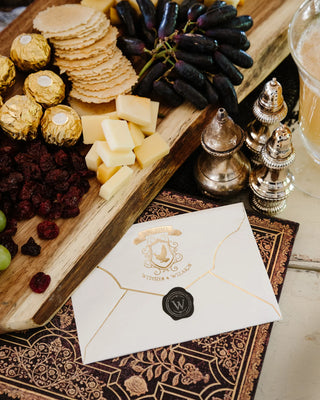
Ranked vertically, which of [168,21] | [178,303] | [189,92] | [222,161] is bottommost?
[178,303]

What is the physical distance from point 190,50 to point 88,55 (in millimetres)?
215

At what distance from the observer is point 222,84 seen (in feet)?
3.24

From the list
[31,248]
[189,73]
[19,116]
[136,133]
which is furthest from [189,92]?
[31,248]

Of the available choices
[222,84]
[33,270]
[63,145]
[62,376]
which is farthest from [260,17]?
[62,376]

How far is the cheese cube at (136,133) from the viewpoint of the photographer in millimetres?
958

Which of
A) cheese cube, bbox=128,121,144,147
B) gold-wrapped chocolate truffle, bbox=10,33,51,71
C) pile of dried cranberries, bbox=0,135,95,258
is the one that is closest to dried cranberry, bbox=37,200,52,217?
pile of dried cranberries, bbox=0,135,95,258

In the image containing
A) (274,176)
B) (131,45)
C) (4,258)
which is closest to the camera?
(4,258)

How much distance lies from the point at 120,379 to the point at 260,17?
0.90 metres

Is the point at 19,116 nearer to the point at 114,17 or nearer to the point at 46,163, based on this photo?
the point at 46,163

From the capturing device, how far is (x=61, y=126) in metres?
0.94

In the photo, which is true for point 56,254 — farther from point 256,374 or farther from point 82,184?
point 256,374

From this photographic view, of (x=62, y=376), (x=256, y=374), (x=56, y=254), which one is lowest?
(x=256, y=374)

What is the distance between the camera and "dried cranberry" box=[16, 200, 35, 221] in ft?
3.00

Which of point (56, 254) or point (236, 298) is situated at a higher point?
point (56, 254)
